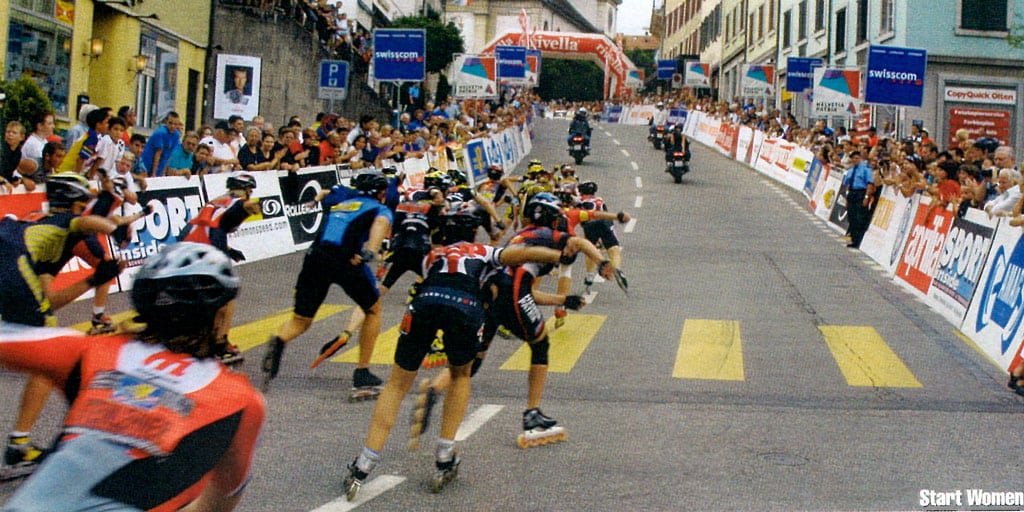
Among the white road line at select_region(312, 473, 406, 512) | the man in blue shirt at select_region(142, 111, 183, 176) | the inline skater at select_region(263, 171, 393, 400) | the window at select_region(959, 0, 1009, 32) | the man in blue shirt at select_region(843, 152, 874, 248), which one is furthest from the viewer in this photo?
the window at select_region(959, 0, 1009, 32)

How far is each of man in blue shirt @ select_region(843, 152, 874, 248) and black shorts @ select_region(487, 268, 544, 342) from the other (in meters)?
14.9

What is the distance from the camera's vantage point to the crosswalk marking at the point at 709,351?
10.2 m

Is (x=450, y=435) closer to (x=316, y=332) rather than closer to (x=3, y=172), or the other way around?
(x=316, y=332)

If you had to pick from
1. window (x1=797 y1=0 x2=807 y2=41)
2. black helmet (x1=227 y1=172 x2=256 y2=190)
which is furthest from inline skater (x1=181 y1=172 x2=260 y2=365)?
window (x1=797 y1=0 x2=807 y2=41)

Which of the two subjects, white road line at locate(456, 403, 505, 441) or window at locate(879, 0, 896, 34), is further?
window at locate(879, 0, 896, 34)

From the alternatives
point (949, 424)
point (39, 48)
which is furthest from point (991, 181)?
point (39, 48)

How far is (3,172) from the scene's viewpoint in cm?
1399

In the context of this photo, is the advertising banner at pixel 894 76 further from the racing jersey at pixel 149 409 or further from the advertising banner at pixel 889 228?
the racing jersey at pixel 149 409

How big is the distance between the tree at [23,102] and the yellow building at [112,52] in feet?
6.14

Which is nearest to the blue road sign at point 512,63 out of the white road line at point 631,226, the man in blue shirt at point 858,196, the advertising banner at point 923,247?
the white road line at point 631,226

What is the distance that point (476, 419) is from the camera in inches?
323

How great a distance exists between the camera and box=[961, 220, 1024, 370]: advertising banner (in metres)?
10.9

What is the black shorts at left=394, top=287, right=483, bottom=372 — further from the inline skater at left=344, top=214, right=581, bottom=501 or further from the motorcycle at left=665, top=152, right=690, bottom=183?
the motorcycle at left=665, top=152, right=690, bottom=183

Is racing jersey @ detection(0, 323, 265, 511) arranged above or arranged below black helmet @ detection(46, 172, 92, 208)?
below
